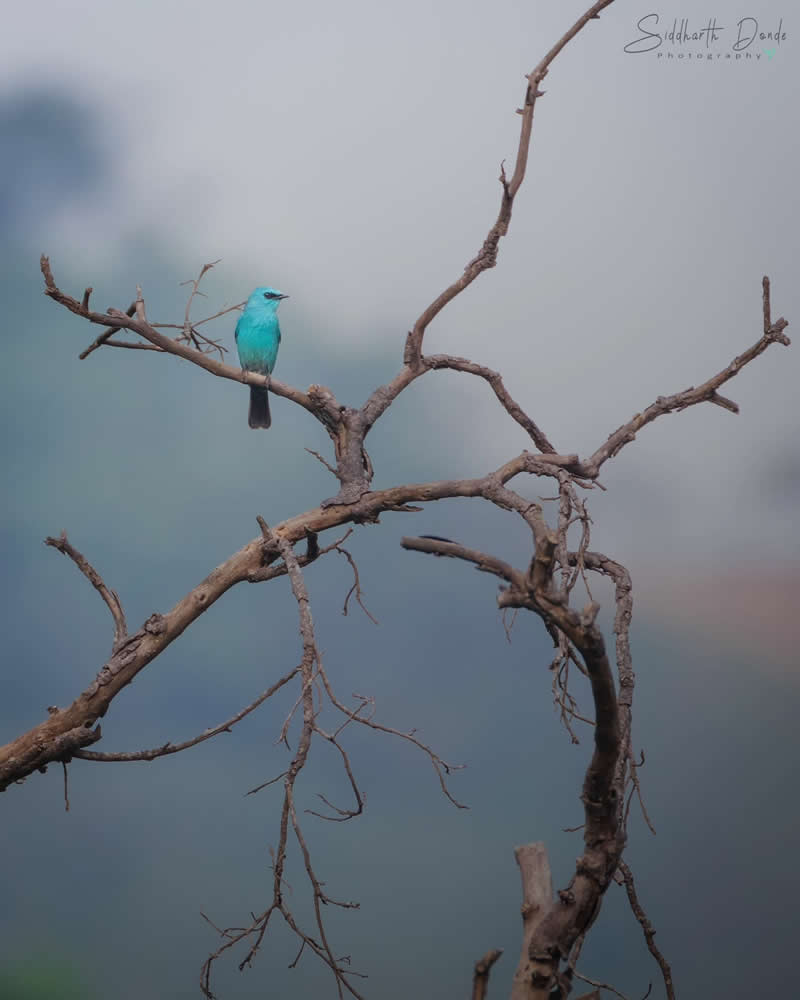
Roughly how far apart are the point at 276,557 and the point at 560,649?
3.18 feet

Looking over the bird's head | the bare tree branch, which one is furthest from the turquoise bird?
the bare tree branch

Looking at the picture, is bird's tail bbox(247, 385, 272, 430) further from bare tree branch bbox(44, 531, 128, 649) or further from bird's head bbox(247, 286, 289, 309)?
bare tree branch bbox(44, 531, 128, 649)

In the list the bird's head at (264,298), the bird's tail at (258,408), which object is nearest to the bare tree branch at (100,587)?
the bird's tail at (258,408)

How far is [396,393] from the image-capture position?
3.36 metres

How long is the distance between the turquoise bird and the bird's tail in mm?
235

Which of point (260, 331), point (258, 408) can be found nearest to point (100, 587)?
point (258, 408)

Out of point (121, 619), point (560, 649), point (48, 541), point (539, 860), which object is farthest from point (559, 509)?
point (48, 541)

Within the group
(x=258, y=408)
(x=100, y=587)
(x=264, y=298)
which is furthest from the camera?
(x=264, y=298)

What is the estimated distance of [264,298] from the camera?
4285 millimetres

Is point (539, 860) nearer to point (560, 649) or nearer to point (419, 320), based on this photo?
point (560, 649)

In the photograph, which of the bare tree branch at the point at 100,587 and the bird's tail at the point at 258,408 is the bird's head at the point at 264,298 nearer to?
the bird's tail at the point at 258,408

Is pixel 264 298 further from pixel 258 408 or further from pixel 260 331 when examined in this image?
pixel 258 408

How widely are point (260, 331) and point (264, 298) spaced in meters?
0.13

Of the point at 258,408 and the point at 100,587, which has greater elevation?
the point at 258,408
